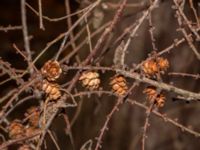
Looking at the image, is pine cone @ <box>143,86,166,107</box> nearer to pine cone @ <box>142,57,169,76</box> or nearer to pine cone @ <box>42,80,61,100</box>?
pine cone @ <box>142,57,169,76</box>

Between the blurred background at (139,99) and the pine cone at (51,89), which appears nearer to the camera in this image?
the pine cone at (51,89)

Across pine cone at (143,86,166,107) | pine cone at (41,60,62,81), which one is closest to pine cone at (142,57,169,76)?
pine cone at (143,86,166,107)

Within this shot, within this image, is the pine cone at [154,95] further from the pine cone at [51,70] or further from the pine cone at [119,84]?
the pine cone at [51,70]

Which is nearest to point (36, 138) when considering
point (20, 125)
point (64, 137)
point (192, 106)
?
point (20, 125)

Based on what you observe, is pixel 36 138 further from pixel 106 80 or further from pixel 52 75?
pixel 106 80

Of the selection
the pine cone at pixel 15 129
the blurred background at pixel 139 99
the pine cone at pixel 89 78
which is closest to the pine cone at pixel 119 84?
the pine cone at pixel 89 78

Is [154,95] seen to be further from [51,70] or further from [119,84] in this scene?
[51,70]

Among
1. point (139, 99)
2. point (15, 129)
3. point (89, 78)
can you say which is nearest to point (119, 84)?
point (89, 78)
